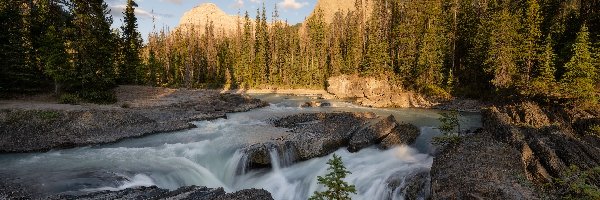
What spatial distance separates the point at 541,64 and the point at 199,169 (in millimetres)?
38781

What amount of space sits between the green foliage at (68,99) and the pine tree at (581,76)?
146ft

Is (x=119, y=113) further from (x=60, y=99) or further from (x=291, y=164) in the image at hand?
(x=291, y=164)

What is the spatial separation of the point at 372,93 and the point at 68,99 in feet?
136

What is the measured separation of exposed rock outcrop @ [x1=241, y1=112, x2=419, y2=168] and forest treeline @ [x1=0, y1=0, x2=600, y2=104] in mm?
17125

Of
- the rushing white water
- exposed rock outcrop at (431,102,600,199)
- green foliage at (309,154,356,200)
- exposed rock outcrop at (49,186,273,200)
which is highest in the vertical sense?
green foliage at (309,154,356,200)

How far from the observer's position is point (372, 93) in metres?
57.7

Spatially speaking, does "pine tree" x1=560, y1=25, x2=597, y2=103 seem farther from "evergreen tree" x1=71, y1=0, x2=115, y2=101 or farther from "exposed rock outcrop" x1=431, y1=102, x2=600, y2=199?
"evergreen tree" x1=71, y1=0, x2=115, y2=101

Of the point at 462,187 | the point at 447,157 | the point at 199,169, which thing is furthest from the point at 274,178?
the point at 462,187

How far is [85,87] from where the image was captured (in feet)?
119

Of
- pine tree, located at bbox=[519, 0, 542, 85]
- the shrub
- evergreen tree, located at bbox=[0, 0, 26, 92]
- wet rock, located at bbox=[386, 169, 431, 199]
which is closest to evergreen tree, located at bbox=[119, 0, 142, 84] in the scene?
evergreen tree, located at bbox=[0, 0, 26, 92]

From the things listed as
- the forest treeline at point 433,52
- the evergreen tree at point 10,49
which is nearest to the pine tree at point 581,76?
the forest treeline at point 433,52

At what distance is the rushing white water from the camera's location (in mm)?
17203

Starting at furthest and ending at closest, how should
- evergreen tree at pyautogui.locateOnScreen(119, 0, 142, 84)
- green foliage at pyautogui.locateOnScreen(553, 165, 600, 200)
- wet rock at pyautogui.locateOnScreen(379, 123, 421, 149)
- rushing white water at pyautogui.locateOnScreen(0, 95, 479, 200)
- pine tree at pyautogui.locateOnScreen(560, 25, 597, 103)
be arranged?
evergreen tree at pyautogui.locateOnScreen(119, 0, 142, 84), pine tree at pyautogui.locateOnScreen(560, 25, 597, 103), wet rock at pyautogui.locateOnScreen(379, 123, 421, 149), rushing white water at pyautogui.locateOnScreen(0, 95, 479, 200), green foliage at pyautogui.locateOnScreen(553, 165, 600, 200)

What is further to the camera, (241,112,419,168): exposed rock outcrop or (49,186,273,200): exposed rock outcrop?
(241,112,419,168): exposed rock outcrop
